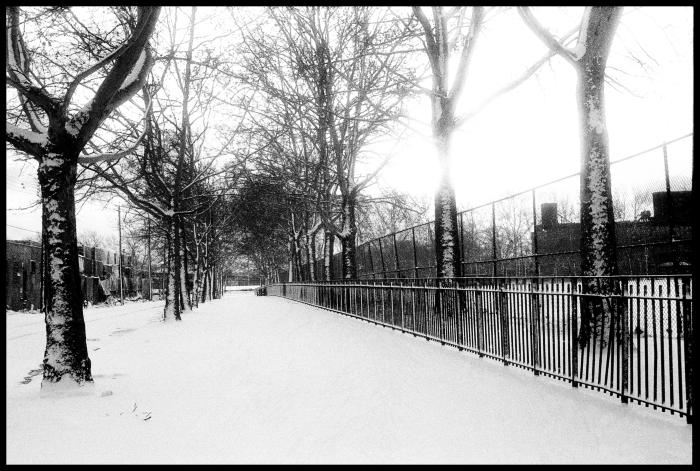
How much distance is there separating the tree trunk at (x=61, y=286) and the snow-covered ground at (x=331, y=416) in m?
0.45

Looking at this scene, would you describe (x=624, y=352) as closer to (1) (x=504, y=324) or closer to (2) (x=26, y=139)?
(1) (x=504, y=324)

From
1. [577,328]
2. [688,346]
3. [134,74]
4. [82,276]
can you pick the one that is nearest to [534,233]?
[577,328]

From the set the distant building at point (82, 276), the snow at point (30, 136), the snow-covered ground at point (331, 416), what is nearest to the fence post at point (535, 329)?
the snow-covered ground at point (331, 416)

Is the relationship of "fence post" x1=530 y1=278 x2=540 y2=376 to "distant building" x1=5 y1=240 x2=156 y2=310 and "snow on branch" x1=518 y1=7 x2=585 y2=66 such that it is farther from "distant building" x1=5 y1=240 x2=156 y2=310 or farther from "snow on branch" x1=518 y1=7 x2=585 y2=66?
"distant building" x1=5 y1=240 x2=156 y2=310

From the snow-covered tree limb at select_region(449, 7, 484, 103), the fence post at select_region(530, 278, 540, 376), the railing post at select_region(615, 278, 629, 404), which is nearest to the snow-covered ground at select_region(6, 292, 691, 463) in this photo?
the railing post at select_region(615, 278, 629, 404)

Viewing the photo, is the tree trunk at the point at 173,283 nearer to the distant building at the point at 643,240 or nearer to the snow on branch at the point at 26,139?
the snow on branch at the point at 26,139

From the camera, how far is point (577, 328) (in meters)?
6.78

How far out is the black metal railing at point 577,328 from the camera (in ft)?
16.6

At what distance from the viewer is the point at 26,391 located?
721 centimetres

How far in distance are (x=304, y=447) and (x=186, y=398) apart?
2476 mm

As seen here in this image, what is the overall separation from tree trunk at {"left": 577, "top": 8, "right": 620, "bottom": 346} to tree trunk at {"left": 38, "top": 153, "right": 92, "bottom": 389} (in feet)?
24.6

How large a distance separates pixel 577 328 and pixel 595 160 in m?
3.42

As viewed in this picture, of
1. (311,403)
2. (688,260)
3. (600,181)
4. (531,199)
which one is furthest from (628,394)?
(531,199)

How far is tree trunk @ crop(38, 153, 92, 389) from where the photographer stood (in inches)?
273
